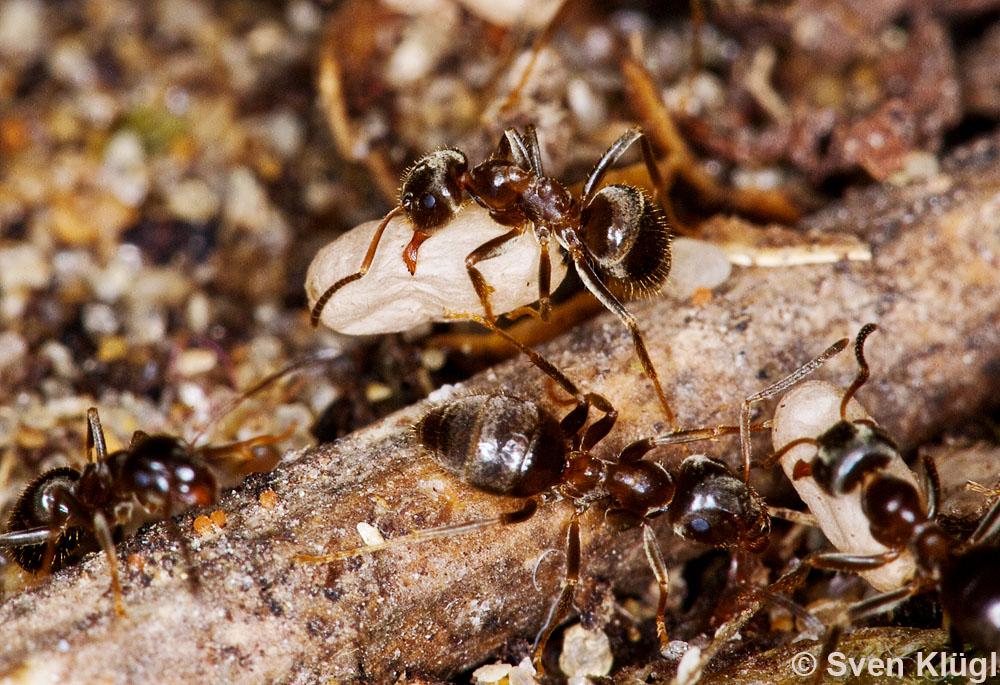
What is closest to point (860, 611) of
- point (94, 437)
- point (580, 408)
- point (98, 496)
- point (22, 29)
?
point (580, 408)

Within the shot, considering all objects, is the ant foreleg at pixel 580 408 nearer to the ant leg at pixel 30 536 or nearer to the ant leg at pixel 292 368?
the ant leg at pixel 292 368

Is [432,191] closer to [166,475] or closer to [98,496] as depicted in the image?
[166,475]

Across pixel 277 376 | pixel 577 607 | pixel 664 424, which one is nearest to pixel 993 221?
pixel 664 424

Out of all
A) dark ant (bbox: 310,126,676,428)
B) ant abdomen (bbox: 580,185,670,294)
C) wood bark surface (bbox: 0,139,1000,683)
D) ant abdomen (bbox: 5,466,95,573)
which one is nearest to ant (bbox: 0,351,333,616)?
ant abdomen (bbox: 5,466,95,573)

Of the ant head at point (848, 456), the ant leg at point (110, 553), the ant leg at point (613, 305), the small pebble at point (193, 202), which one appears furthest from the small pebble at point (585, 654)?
the small pebble at point (193, 202)

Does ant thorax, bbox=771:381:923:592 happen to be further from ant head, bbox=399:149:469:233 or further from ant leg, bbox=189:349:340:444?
ant leg, bbox=189:349:340:444

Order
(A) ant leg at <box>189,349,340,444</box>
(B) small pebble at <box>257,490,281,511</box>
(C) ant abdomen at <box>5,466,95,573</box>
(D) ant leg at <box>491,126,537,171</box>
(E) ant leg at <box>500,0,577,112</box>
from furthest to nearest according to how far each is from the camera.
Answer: (E) ant leg at <box>500,0,577,112</box> < (D) ant leg at <box>491,126,537,171</box> < (A) ant leg at <box>189,349,340,444</box> < (C) ant abdomen at <box>5,466,95,573</box> < (B) small pebble at <box>257,490,281,511</box>
